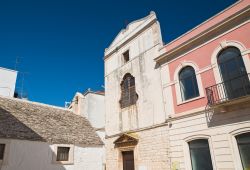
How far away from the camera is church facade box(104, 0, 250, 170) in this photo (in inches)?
352

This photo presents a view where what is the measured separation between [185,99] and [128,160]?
572cm

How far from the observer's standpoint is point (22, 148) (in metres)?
13.1

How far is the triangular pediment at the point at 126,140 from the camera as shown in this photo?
1321cm

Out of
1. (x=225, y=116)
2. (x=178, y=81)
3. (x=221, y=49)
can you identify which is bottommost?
(x=225, y=116)

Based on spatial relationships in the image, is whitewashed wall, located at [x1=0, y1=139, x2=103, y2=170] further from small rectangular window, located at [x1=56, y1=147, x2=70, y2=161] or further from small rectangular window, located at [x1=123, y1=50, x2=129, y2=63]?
small rectangular window, located at [x1=123, y1=50, x2=129, y2=63]

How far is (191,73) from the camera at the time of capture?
11.2m

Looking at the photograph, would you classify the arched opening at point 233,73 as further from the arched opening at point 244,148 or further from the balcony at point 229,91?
the arched opening at point 244,148

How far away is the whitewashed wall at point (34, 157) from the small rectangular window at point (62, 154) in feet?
1.64

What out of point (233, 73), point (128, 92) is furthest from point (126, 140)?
point (233, 73)

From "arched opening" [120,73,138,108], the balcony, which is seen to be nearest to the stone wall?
"arched opening" [120,73,138,108]

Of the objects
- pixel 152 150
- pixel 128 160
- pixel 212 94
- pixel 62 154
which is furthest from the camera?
pixel 62 154

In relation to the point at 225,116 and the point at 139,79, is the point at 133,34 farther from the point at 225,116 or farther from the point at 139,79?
the point at 225,116

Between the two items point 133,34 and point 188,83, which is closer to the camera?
point 188,83

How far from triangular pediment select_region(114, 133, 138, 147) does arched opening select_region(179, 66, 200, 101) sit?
13.7ft
